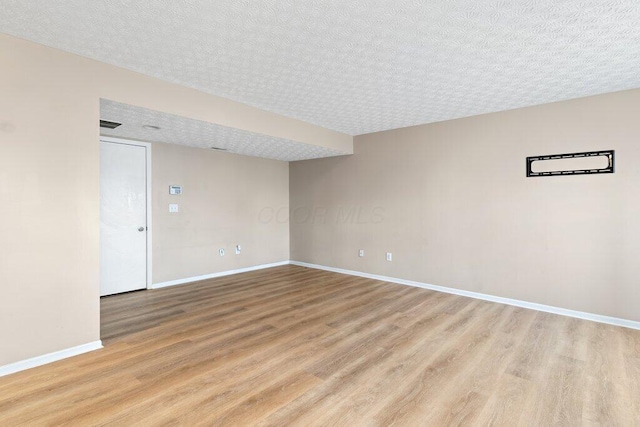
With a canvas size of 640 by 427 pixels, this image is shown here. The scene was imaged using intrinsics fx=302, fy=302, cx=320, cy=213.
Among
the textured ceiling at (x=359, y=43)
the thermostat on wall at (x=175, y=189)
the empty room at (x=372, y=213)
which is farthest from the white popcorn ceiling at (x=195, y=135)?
the thermostat on wall at (x=175, y=189)

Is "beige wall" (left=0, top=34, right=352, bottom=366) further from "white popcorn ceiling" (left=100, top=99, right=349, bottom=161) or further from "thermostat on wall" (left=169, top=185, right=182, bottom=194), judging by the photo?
"thermostat on wall" (left=169, top=185, right=182, bottom=194)

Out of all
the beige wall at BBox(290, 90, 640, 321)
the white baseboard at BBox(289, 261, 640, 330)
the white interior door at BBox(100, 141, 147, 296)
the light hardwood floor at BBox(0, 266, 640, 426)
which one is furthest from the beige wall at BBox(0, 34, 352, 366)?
the white baseboard at BBox(289, 261, 640, 330)

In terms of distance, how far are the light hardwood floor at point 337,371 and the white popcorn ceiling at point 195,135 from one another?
2.29 m

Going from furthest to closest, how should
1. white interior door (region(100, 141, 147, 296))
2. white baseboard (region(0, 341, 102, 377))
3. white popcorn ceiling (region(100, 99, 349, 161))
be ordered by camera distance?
1. white interior door (region(100, 141, 147, 296))
2. white popcorn ceiling (region(100, 99, 349, 161))
3. white baseboard (region(0, 341, 102, 377))

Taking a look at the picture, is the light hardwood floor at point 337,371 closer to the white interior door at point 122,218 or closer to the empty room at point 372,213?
the empty room at point 372,213

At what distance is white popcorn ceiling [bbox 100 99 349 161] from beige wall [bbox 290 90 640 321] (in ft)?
3.89

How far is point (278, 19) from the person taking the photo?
6.97ft

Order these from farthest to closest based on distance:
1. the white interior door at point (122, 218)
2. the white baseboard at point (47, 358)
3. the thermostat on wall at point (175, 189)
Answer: the thermostat on wall at point (175, 189)
the white interior door at point (122, 218)
the white baseboard at point (47, 358)

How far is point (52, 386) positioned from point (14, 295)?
2.57ft

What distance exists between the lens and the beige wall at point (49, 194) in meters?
2.34

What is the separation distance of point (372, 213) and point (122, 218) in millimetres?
4057

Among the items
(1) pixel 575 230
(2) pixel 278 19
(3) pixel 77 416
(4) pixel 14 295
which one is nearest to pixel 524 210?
(1) pixel 575 230

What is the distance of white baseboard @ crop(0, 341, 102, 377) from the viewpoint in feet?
7.61

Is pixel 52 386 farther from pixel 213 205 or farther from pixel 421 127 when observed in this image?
pixel 421 127
